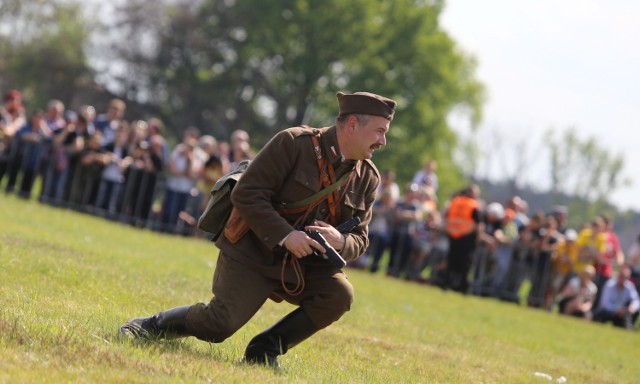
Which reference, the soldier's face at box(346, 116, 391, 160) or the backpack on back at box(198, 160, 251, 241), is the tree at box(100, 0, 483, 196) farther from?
the soldier's face at box(346, 116, 391, 160)

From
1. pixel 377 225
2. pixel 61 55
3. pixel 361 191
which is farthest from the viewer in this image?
pixel 61 55

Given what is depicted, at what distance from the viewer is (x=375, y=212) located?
77.0 feet

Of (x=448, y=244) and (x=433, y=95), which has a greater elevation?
(x=433, y=95)

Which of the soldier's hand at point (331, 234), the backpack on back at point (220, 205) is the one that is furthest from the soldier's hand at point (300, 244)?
the backpack on back at point (220, 205)

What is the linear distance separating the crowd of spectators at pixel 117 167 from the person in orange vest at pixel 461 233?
4175mm

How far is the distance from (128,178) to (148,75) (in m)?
40.3

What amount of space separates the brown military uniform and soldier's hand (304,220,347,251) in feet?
0.22

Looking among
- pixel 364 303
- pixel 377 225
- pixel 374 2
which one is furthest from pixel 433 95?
pixel 364 303

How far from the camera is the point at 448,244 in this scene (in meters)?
23.0

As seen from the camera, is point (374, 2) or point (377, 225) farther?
point (374, 2)

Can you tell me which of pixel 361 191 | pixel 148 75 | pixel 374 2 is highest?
pixel 374 2

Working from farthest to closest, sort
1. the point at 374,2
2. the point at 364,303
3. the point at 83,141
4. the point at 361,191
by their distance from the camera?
the point at 374,2, the point at 83,141, the point at 364,303, the point at 361,191

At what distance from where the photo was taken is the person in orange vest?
2173cm

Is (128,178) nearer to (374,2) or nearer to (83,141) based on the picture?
(83,141)
